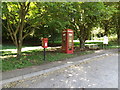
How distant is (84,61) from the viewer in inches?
322

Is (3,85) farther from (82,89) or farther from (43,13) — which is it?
(43,13)

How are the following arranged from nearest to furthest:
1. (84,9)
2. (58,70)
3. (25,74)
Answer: (25,74)
(58,70)
(84,9)

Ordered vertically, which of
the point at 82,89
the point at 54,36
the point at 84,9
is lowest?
the point at 82,89

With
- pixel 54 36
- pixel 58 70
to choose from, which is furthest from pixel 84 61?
pixel 54 36

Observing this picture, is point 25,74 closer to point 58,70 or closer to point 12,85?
point 12,85

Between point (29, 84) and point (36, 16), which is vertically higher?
point (36, 16)

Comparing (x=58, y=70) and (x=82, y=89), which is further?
(x=58, y=70)

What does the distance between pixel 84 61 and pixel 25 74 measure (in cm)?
439

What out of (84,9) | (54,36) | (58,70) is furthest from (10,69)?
(54,36)

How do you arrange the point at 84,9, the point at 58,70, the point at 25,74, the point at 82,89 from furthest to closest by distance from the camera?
the point at 84,9, the point at 58,70, the point at 25,74, the point at 82,89

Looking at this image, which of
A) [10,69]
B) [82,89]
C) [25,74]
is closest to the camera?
[82,89]

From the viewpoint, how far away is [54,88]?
3.94 metres

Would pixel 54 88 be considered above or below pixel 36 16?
below

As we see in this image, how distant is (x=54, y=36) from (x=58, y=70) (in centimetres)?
1518
